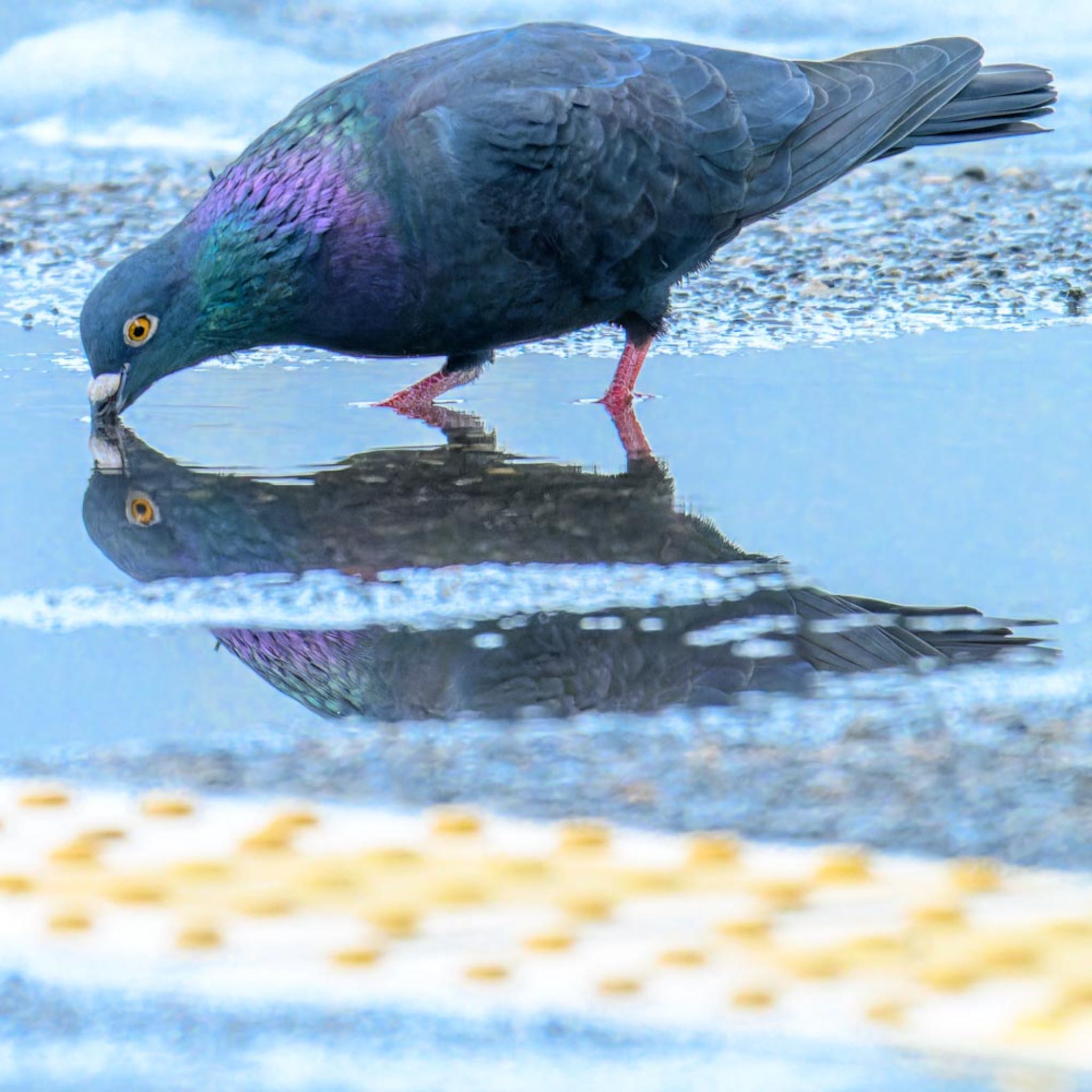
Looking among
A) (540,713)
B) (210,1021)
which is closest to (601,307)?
(540,713)

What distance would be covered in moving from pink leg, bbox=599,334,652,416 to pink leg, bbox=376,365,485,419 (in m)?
0.36

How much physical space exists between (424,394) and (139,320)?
0.73 meters

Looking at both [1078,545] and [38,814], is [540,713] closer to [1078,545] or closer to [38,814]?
[38,814]

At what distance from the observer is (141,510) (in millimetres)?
3643

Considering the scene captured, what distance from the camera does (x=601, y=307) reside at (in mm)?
4438

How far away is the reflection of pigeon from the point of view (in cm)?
270

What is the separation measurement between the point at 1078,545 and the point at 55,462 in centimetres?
211

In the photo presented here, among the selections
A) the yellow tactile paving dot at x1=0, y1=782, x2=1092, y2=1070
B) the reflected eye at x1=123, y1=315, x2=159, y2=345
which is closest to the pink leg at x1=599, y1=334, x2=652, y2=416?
the reflected eye at x1=123, y1=315, x2=159, y2=345

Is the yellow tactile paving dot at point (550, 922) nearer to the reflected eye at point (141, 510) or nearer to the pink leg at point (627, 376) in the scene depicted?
the reflected eye at point (141, 510)

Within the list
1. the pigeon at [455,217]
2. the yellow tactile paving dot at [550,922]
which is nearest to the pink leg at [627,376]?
the pigeon at [455,217]

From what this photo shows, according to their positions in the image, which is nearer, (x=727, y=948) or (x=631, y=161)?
(x=727, y=948)

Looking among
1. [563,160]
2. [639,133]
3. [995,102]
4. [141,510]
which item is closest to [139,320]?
[141,510]

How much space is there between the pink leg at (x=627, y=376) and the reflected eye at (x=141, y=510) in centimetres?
119

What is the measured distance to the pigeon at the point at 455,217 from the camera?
404cm
